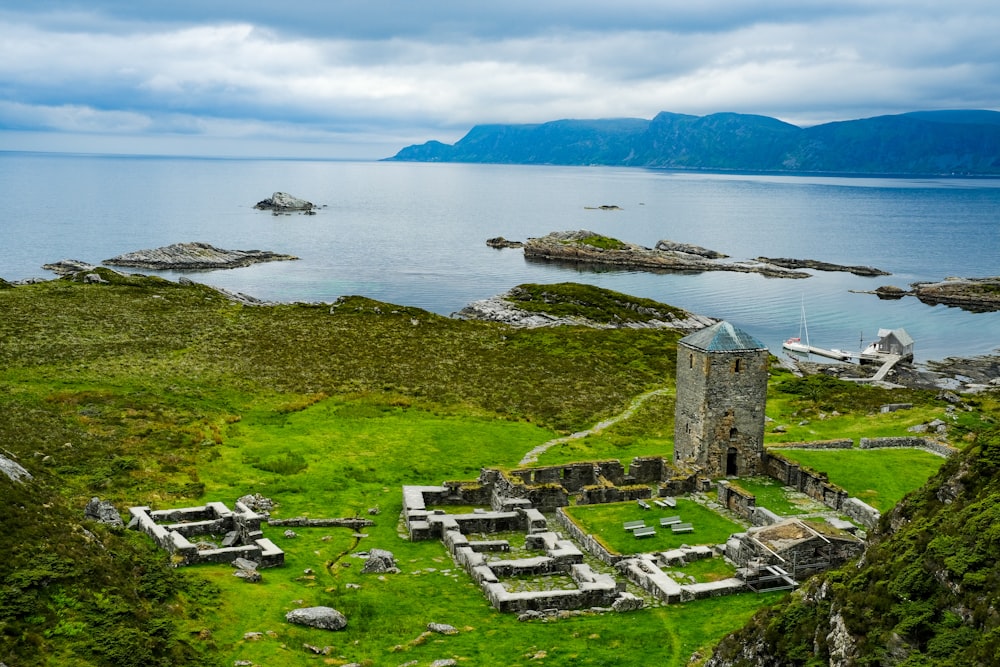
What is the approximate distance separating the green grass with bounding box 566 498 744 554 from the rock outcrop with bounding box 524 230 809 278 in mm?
122688

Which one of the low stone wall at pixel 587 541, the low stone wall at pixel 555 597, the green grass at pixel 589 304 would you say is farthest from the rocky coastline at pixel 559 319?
the low stone wall at pixel 555 597

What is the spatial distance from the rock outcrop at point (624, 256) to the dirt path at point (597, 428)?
96.6 m

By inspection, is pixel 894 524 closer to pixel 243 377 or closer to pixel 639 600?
pixel 639 600

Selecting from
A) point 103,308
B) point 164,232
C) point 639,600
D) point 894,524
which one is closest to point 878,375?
point 639,600

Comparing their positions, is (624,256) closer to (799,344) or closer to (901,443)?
(799,344)

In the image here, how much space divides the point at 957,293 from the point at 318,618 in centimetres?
13087

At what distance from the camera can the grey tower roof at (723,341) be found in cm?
3816

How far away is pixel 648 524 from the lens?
3338 cm

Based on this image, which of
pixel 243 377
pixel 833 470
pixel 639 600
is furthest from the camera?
pixel 243 377

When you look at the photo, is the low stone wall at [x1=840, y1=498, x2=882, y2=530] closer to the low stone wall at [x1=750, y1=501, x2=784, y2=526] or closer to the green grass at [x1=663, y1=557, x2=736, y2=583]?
the low stone wall at [x1=750, y1=501, x2=784, y2=526]

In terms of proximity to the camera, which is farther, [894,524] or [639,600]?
[639,600]

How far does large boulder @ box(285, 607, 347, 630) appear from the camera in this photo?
2398cm

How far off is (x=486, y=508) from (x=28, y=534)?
774 inches

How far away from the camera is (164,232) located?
194m
